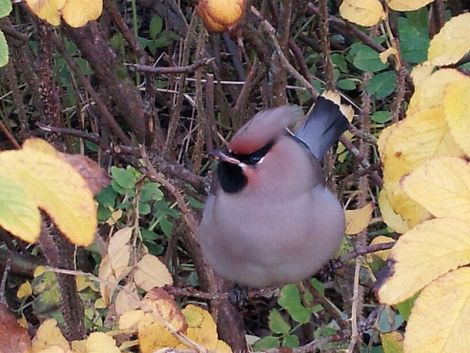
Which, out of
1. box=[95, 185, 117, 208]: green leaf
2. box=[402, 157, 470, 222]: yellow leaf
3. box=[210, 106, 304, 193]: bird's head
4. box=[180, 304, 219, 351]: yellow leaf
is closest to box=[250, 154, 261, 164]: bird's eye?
box=[210, 106, 304, 193]: bird's head

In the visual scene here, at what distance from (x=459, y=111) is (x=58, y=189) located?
499 millimetres

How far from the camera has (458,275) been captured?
998 millimetres

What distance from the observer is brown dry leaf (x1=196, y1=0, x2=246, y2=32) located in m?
1.38

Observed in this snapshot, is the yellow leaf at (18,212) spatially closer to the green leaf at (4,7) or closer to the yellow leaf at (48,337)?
the green leaf at (4,7)

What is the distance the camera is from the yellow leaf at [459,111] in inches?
42.6

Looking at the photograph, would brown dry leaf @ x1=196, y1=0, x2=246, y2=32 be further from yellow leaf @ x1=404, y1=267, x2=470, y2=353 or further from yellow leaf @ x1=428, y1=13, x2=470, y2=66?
yellow leaf @ x1=404, y1=267, x2=470, y2=353

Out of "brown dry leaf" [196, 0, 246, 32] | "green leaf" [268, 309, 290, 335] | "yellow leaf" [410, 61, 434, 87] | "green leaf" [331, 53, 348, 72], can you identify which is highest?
"brown dry leaf" [196, 0, 246, 32]

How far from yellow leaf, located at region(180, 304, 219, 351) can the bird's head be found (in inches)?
15.5

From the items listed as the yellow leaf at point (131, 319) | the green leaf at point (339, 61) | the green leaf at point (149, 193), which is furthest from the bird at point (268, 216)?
the green leaf at point (339, 61)

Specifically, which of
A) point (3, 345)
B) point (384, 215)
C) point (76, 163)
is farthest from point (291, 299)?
point (76, 163)

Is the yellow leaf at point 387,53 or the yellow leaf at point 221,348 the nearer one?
the yellow leaf at point 221,348

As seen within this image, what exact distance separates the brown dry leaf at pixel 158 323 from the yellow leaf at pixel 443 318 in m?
0.42

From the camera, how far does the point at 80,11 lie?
1.35 meters

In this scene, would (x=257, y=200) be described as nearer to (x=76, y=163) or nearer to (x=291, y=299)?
(x=291, y=299)
